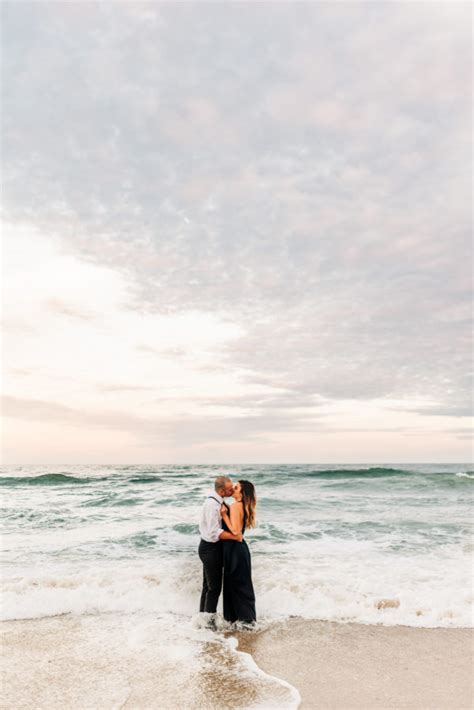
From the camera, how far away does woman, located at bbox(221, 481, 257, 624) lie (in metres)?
6.65

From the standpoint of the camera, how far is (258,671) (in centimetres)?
522

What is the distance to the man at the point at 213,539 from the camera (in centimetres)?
664

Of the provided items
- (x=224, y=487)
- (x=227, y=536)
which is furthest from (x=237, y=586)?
(x=224, y=487)

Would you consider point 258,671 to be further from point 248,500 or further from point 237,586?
point 248,500

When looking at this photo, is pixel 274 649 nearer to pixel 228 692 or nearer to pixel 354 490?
pixel 228 692

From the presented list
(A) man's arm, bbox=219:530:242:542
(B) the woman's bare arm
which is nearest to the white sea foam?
(A) man's arm, bbox=219:530:242:542

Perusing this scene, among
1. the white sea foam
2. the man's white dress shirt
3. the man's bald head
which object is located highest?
the man's bald head

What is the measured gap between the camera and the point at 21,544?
11531 mm

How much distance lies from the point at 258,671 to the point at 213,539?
174cm

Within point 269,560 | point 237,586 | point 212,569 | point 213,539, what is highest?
point 213,539

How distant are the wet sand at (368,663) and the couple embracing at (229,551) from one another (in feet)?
1.41

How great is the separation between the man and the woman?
81 millimetres

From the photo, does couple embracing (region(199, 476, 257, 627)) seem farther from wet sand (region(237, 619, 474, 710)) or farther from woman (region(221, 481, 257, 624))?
wet sand (region(237, 619, 474, 710))

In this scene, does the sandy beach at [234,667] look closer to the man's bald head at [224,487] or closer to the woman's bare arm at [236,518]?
the woman's bare arm at [236,518]
